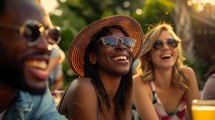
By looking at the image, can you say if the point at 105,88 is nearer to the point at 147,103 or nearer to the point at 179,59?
the point at 147,103

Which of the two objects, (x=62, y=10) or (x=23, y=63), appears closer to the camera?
(x=23, y=63)

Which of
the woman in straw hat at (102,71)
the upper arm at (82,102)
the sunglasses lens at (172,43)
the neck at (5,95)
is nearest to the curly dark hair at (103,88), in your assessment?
the woman in straw hat at (102,71)

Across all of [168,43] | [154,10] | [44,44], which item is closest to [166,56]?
[168,43]

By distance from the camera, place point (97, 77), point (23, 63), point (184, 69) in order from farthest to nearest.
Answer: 1. point (184, 69)
2. point (97, 77)
3. point (23, 63)

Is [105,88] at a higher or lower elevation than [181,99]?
higher

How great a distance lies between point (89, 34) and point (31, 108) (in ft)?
4.26

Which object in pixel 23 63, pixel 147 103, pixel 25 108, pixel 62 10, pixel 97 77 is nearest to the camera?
pixel 23 63

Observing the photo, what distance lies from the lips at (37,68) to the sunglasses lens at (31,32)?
0.07 meters

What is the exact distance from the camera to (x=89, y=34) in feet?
11.4

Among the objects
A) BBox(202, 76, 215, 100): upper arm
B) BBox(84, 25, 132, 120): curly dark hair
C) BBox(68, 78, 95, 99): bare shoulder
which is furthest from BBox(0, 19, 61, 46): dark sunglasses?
BBox(202, 76, 215, 100): upper arm

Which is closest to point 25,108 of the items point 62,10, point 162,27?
point 162,27

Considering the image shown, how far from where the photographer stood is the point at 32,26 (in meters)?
1.63

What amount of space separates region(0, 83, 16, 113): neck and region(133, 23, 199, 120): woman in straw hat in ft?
8.11

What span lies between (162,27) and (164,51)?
0.24 m
